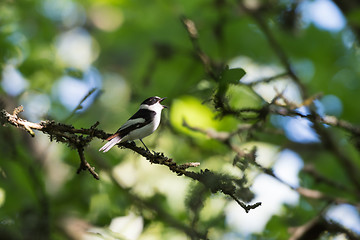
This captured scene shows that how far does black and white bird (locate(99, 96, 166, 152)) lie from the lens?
2.90m

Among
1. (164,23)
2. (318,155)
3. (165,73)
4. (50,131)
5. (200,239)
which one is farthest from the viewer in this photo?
(318,155)

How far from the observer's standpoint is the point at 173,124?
508 centimetres

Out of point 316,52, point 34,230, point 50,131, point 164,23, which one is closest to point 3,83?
point 34,230

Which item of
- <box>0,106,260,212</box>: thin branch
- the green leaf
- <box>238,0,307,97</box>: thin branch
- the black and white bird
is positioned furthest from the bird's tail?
<box>238,0,307,97</box>: thin branch

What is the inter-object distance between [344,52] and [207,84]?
6.92m

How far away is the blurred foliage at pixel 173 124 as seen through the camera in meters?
4.27

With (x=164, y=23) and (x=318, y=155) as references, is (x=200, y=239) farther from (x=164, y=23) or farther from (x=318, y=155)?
(x=318, y=155)

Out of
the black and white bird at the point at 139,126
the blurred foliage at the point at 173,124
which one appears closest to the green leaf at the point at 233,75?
the blurred foliage at the point at 173,124

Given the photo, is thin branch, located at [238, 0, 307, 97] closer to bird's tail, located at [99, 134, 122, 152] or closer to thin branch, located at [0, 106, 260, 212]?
bird's tail, located at [99, 134, 122, 152]

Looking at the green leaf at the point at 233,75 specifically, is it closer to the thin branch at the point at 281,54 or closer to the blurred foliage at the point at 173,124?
the blurred foliage at the point at 173,124

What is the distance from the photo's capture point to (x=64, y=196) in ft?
23.3

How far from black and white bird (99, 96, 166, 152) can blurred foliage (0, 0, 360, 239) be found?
32 centimetres

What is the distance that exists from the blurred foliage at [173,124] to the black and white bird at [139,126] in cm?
32

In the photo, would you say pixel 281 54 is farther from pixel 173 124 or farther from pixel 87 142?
pixel 87 142
